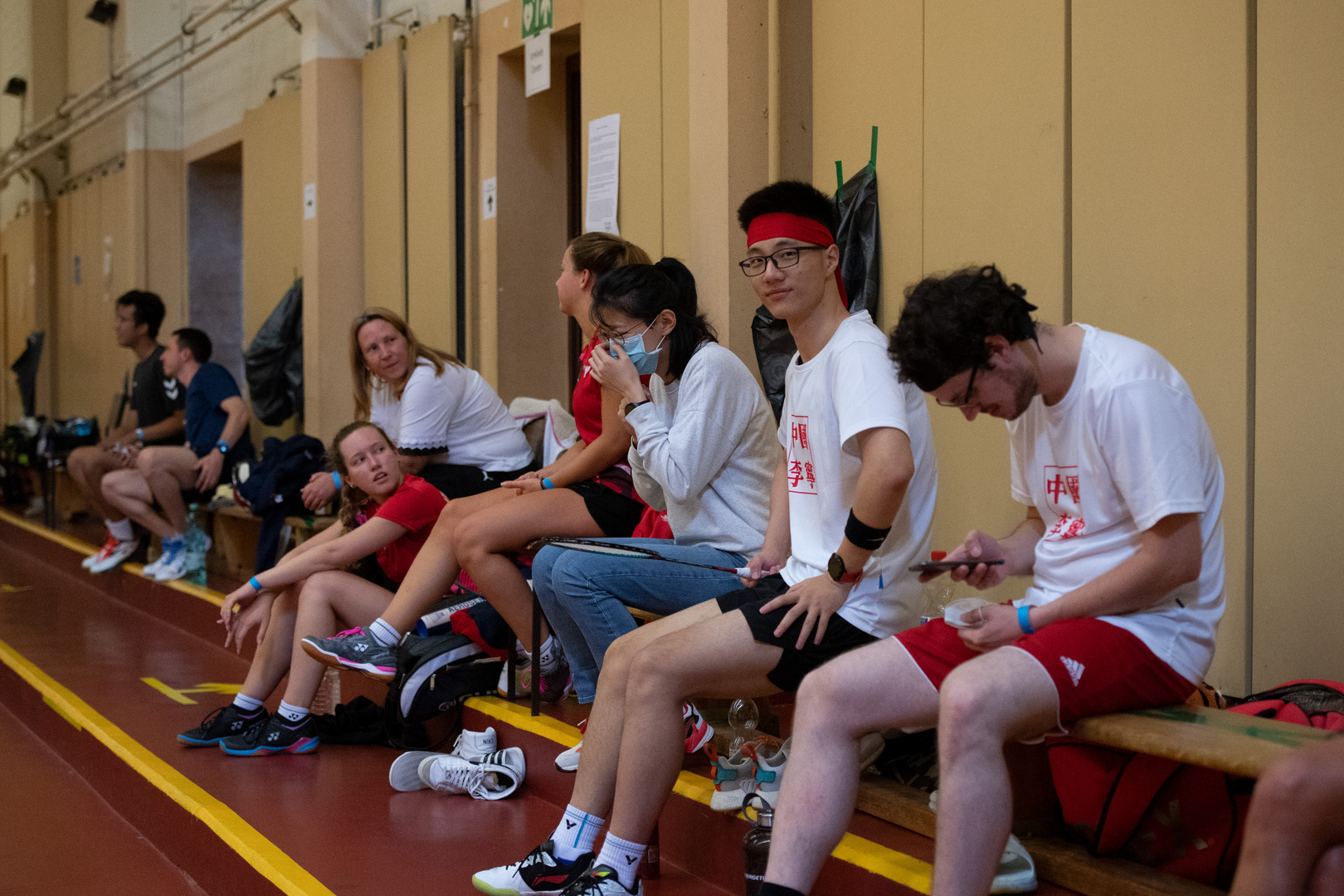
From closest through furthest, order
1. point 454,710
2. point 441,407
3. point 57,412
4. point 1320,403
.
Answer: point 1320,403 < point 454,710 < point 441,407 < point 57,412

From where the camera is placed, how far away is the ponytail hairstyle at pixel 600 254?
3.45 metres

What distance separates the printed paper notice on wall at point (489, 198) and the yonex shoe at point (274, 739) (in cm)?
273

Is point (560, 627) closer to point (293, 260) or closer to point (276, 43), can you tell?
point (293, 260)

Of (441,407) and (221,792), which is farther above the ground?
(441,407)

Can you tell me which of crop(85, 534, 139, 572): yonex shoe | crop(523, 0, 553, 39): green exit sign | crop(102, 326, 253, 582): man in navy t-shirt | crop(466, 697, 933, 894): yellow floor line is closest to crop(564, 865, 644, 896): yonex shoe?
crop(466, 697, 933, 894): yellow floor line

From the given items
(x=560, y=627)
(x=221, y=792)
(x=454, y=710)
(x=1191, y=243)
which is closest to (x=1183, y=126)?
(x=1191, y=243)

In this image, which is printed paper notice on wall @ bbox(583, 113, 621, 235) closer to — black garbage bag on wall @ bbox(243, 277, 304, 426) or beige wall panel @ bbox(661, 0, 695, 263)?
beige wall panel @ bbox(661, 0, 695, 263)

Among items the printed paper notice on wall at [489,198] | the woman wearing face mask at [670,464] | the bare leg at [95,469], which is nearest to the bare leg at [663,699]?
the woman wearing face mask at [670,464]

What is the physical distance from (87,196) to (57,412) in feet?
8.29

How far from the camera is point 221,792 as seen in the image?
3.13m

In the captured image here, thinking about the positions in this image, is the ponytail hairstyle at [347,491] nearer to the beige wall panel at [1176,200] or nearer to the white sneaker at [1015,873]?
the beige wall panel at [1176,200]

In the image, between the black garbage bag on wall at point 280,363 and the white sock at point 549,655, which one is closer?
the white sock at point 549,655

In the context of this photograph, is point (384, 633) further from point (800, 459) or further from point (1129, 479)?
point (1129, 479)

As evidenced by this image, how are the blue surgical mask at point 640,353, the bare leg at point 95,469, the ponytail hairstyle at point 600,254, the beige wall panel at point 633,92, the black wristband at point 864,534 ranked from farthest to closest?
the bare leg at point 95,469 < the beige wall panel at point 633,92 < the ponytail hairstyle at point 600,254 < the blue surgical mask at point 640,353 < the black wristband at point 864,534
